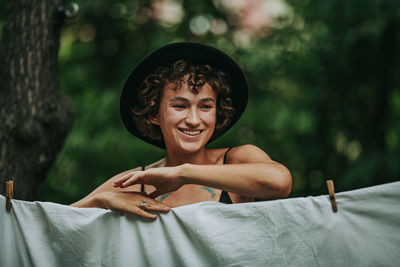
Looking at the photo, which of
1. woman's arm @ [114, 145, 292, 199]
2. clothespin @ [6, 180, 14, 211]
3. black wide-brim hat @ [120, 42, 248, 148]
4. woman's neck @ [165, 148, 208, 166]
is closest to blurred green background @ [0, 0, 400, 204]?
black wide-brim hat @ [120, 42, 248, 148]

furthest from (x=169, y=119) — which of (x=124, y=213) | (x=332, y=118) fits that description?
(x=332, y=118)

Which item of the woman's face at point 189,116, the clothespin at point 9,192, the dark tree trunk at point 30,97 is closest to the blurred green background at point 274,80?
the dark tree trunk at point 30,97

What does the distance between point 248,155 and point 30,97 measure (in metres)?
1.34

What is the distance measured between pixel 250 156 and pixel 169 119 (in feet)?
1.31

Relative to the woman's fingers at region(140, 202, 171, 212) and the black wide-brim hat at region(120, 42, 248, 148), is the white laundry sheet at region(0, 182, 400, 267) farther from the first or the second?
the black wide-brim hat at region(120, 42, 248, 148)

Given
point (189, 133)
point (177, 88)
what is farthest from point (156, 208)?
point (177, 88)

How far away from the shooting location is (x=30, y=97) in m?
2.73

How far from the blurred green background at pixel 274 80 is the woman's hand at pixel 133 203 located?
3469mm

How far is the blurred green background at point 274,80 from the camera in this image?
5492mm

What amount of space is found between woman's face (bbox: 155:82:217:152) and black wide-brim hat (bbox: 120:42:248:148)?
152mm

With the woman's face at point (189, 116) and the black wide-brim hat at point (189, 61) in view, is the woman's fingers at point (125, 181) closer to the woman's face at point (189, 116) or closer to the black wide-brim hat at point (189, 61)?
the woman's face at point (189, 116)

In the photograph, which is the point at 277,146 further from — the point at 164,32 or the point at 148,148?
the point at 164,32

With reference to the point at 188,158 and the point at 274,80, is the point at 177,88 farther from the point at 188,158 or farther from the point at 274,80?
the point at 274,80

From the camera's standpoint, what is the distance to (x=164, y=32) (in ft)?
19.7
